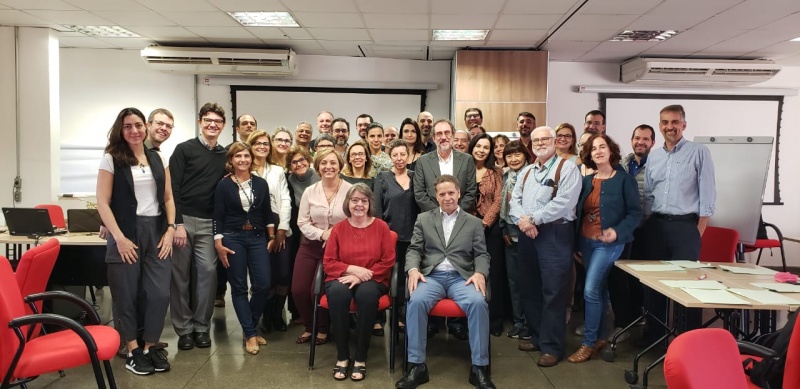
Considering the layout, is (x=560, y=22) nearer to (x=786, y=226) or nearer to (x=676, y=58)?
(x=676, y=58)

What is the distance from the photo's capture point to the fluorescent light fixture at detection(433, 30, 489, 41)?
227 inches

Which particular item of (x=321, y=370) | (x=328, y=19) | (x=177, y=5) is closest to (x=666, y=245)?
(x=321, y=370)

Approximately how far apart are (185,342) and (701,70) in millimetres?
7122

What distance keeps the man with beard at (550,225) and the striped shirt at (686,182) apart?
2.65ft

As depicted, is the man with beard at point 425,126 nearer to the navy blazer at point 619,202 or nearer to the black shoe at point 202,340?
the navy blazer at point 619,202

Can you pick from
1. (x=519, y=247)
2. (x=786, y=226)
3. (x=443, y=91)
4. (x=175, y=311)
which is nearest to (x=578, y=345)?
(x=519, y=247)

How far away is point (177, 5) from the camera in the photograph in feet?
15.7

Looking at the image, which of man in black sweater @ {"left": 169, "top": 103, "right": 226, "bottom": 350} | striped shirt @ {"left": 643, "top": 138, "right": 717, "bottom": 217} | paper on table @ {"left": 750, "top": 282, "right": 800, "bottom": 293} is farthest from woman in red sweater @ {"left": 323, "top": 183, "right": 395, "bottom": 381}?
paper on table @ {"left": 750, "top": 282, "right": 800, "bottom": 293}

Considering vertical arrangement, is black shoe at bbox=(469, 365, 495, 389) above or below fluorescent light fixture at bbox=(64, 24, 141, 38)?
below

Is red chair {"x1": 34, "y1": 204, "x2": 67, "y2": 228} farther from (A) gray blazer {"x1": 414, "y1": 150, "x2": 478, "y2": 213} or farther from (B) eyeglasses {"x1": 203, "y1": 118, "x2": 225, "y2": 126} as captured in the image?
(A) gray blazer {"x1": 414, "y1": 150, "x2": 478, "y2": 213}

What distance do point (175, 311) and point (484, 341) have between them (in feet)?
7.37

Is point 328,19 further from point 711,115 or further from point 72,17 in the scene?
point 711,115

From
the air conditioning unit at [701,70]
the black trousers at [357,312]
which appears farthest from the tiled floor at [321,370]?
the air conditioning unit at [701,70]

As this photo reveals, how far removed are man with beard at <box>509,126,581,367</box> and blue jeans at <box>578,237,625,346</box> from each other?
14 centimetres
